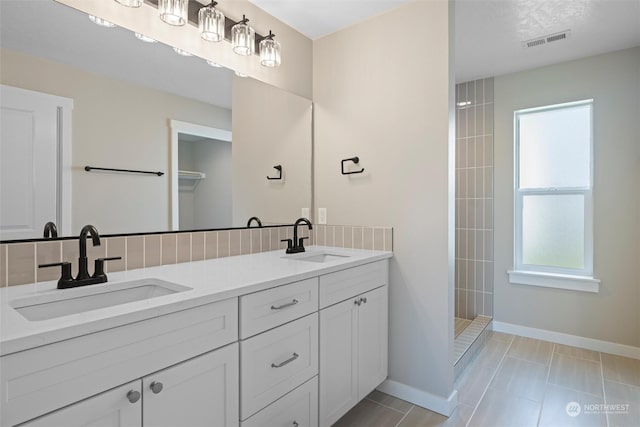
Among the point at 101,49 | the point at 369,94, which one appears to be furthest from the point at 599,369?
the point at 101,49

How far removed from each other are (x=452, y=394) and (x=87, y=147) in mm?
2265

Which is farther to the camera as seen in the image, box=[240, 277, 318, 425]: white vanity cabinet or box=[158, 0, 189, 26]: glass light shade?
box=[158, 0, 189, 26]: glass light shade

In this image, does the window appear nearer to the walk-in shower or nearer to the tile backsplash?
the walk-in shower

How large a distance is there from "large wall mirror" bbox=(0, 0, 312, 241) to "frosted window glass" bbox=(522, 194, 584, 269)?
8.38ft

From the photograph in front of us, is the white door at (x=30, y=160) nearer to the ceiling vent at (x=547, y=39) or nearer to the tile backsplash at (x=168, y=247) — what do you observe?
the tile backsplash at (x=168, y=247)

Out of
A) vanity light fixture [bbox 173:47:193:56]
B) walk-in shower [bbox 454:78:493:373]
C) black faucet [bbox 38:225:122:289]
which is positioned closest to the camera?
black faucet [bbox 38:225:122:289]

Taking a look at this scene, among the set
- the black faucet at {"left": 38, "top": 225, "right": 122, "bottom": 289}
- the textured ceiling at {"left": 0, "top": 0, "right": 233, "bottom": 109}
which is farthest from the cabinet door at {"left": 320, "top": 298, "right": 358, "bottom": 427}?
the textured ceiling at {"left": 0, "top": 0, "right": 233, "bottom": 109}

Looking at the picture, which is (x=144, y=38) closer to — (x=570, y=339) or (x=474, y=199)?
(x=474, y=199)

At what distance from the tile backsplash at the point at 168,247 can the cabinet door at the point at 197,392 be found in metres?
0.68

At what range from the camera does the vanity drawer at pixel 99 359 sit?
0.72 meters

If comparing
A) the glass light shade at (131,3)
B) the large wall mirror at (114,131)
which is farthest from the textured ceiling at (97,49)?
the glass light shade at (131,3)

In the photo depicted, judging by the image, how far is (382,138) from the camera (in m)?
2.14

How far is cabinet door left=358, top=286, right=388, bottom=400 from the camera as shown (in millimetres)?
1815

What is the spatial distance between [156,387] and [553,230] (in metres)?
3.31
